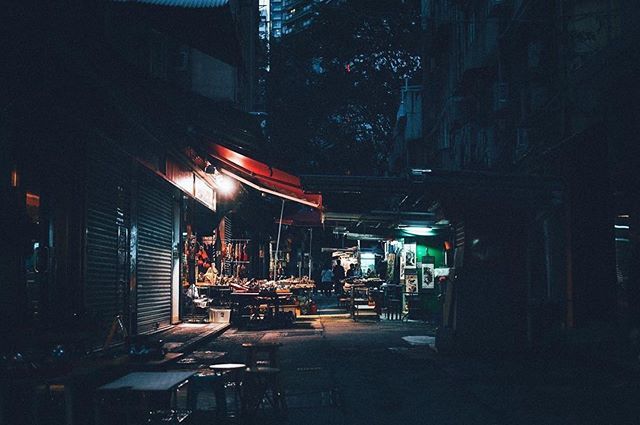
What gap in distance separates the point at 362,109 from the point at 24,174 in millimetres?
33152

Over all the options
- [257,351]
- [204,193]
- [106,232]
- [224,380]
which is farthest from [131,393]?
[204,193]

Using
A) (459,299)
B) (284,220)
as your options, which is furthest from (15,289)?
(284,220)

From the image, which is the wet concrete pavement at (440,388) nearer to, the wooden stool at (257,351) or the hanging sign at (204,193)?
the wooden stool at (257,351)

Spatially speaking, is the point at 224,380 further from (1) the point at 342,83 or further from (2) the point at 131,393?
(1) the point at 342,83

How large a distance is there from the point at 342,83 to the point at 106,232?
2814cm

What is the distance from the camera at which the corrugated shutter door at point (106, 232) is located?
13977 mm

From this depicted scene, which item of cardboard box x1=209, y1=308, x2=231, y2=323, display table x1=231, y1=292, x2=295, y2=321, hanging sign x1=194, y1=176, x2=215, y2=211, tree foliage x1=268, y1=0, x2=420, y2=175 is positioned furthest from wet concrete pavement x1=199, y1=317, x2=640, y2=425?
tree foliage x1=268, y1=0, x2=420, y2=175

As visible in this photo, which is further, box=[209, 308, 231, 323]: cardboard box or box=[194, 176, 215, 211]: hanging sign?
box=[209, 308, 231, 323]: cardboard box

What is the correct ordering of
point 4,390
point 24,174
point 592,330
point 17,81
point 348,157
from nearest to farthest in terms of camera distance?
1. point 4,390
2. point 17,81
3. point 24,174
4. point 592,330
5. point 348,157

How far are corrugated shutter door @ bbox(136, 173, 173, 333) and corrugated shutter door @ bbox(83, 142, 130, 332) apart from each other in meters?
1.49

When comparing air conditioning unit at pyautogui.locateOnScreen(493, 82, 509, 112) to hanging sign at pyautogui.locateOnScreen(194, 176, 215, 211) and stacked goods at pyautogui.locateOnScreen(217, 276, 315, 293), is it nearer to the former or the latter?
stacked goods at pyautogui.locateOnScreen(217, 276, 315, 293)

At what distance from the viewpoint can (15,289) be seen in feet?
33.8

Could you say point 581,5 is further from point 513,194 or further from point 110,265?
point 110,265

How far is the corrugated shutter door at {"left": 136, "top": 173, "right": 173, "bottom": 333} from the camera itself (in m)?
18.6
